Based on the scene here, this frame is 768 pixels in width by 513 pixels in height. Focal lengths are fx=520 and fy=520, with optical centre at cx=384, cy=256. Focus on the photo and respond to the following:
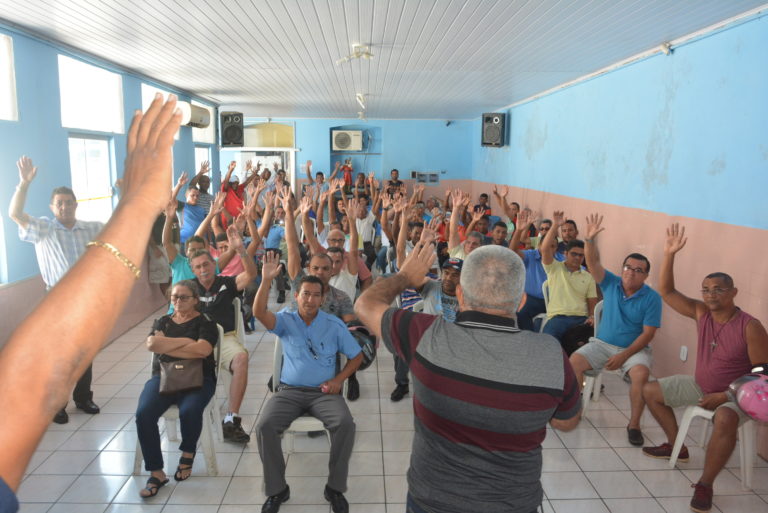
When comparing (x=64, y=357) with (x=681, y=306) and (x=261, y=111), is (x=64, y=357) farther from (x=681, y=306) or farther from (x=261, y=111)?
(x=261, y=111)

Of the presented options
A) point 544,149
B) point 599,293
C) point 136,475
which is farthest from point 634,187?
point 136,475

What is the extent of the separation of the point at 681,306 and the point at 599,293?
6.14 ft

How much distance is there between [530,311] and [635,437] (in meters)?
1.66

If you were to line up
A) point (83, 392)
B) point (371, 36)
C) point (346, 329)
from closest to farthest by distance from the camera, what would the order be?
point (346, 329)
point (83, 392)
point (371, 36)

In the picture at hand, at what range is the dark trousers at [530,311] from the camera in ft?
16.8

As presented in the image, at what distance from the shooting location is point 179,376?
3.28m

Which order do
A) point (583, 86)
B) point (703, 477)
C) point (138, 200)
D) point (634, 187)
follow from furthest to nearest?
point (583, 86), point (634, 187), point (703, 477), point (138, 200)

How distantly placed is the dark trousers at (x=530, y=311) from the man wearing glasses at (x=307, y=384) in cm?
218

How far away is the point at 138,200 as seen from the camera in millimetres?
757

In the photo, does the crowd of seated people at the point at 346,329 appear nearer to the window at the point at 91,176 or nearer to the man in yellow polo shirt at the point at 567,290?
the man in yellow polo shirt at the point at 567,290

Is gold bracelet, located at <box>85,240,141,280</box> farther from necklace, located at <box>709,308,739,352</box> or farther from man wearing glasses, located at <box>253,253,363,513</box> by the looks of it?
necklace, located at <box>709,308,739,352</box>

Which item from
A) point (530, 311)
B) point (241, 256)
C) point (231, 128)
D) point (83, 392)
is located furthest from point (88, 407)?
point (231, 128)

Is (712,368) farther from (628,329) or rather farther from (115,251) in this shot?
(115,251)

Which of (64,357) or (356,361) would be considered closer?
(64,357)
